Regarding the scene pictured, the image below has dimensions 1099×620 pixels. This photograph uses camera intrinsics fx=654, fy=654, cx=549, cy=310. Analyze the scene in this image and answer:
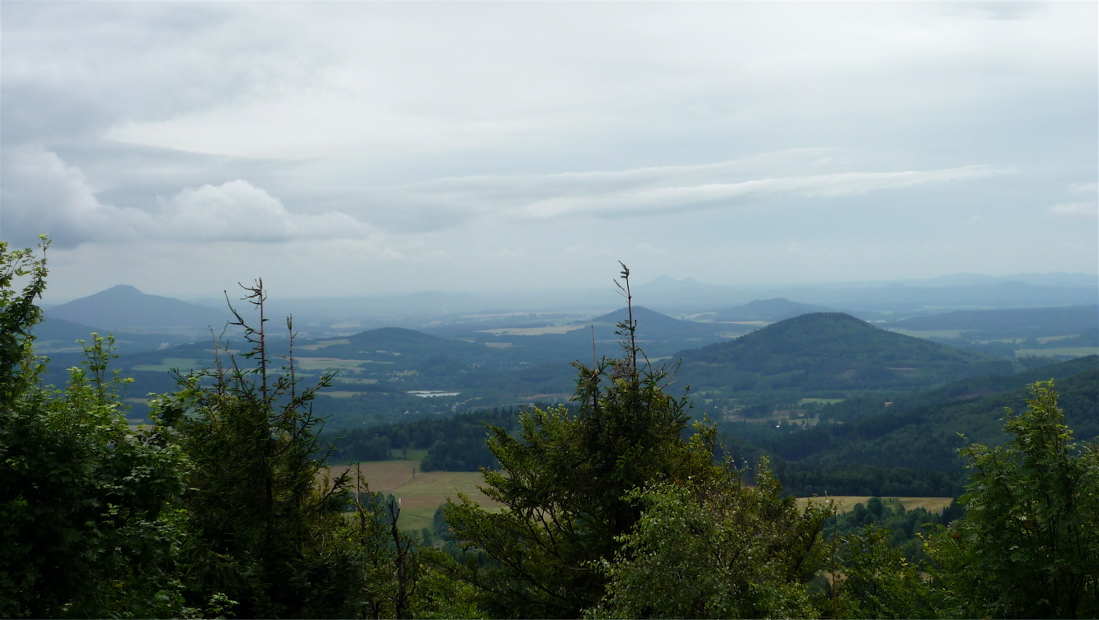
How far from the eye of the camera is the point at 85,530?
1058cm

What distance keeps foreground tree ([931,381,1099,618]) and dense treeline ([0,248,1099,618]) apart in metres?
0.04

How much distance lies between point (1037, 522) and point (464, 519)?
46.7ft

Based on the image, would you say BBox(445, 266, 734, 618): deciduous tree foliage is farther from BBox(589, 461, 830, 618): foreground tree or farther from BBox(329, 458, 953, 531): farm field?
BBox(329, 458, 953, 531): farm field

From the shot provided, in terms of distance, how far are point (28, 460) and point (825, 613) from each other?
19031 mm

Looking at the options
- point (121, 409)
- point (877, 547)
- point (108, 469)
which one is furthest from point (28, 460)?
point (877, 547)

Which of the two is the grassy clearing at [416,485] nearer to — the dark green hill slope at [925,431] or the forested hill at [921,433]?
the forested hill at [921,433]

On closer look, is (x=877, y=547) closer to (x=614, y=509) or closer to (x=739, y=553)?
(x=614, y=509)

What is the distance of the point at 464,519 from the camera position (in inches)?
776

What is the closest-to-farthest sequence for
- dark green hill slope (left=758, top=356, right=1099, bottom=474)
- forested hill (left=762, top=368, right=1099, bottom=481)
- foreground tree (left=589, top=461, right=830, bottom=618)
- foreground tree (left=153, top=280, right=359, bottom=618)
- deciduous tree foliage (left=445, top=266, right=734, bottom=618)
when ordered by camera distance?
1. foreground tree (left=589, top=461, right=830, bottom=618)
2. foreground tree (left=153, top=280, right=359, bottom=618)
3. deciduous tree foliage (left=445, top=266, right=734, bottom=618)
4. forested hill (left=762, top=368, right=1099, bottom=481)
5. dark green hill slope (left=758, top=356, right=1099, bottom=474)

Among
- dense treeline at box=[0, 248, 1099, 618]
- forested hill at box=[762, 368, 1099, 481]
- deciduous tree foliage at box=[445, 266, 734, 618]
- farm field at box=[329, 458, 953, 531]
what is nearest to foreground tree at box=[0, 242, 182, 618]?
dense treeline at box=[0, 248, 1099, 618]

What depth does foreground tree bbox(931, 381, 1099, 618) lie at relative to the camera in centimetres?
1309

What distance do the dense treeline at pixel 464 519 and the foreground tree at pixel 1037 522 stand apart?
0.04 meters

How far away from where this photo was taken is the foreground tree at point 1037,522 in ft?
42.9

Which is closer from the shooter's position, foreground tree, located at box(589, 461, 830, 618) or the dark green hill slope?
foreground tree, located at box(589, 461, 830, 618)
